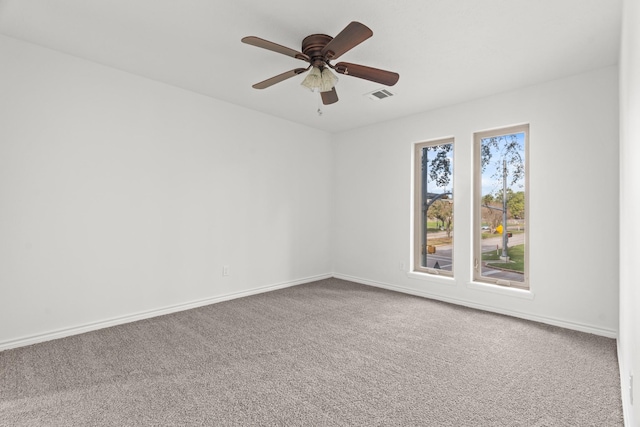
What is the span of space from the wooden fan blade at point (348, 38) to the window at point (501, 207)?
8.33 feet

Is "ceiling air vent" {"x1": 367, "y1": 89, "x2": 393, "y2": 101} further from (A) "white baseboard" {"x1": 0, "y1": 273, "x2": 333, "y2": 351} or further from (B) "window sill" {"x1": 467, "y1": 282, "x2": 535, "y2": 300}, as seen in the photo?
(A) "white baseboard" {"x1": 0, "y1": 273, "x2": 333, "y2": 351}

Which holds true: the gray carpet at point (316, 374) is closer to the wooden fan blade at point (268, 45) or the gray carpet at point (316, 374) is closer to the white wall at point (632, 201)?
the white wall at point (632, 201)

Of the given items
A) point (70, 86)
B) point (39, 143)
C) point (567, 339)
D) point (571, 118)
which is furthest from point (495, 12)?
point (39, 143)

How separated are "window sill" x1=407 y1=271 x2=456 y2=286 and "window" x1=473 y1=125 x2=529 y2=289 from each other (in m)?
0.30

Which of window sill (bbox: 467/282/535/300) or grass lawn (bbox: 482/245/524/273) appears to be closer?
window sill (bbox: 467/282/535/300)

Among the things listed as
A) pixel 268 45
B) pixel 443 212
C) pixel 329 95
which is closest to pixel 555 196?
pixel 443 212

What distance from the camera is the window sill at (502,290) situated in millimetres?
3524

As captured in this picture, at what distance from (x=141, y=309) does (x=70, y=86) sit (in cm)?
225

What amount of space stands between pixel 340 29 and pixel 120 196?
2.61 m

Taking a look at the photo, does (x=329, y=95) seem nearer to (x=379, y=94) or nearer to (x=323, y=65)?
(x=323, y=65)

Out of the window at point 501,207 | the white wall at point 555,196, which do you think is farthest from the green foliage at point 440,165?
the window at point 501,207

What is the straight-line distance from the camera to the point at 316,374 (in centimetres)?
232

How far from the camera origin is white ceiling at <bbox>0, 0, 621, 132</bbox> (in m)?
2.26

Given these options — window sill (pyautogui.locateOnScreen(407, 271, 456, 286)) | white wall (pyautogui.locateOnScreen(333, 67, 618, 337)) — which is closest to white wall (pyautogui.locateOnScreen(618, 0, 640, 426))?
white wall (pyautogui.locateOnScreen(333, 67, 618, 337))
